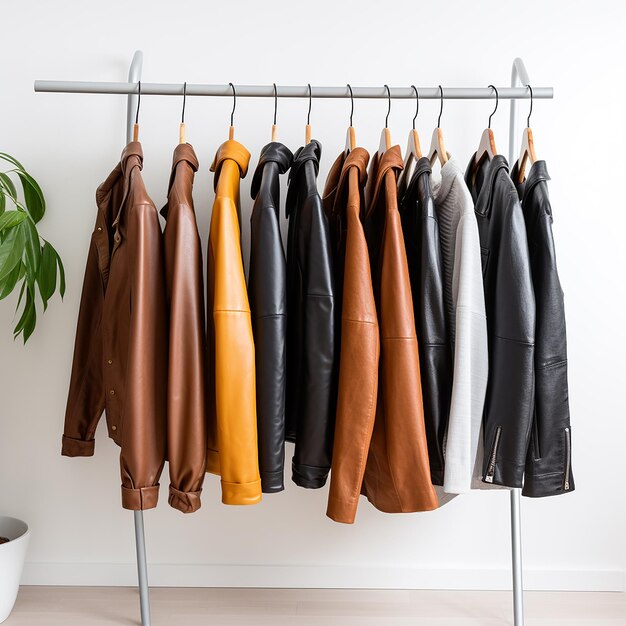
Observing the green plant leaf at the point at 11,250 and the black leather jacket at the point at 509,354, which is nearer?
the black leather jacket at the point at 509,354

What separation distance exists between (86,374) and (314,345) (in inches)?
29.6

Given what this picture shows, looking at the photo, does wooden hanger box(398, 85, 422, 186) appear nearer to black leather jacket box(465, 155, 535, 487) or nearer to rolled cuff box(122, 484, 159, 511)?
black leather jacket box(465, 155, 535, 487)

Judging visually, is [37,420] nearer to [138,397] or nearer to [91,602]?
[91,602]

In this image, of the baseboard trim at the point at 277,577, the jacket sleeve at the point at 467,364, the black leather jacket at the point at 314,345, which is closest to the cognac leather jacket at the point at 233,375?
the black leather jacket at the point at 314,345

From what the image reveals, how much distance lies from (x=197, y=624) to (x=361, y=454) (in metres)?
0.83

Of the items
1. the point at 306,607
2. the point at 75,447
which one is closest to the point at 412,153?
the point at 75,447

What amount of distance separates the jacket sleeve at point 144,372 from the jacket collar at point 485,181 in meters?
0.75

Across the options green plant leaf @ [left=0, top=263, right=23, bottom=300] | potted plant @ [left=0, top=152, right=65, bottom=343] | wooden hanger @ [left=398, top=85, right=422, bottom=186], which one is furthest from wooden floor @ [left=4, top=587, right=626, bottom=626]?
wooden hanger @ [left=398, top=85, right=422, bottom=186]

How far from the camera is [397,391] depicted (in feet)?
4.04

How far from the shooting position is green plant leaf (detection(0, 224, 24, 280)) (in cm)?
145

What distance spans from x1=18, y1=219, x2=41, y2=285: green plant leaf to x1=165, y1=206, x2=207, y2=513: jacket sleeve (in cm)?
53

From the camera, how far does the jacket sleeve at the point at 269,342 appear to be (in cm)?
125

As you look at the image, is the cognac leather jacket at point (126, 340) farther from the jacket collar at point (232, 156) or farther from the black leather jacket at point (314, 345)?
the black leather jacket at point (314, 345)

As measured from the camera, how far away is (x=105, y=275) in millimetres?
1537
